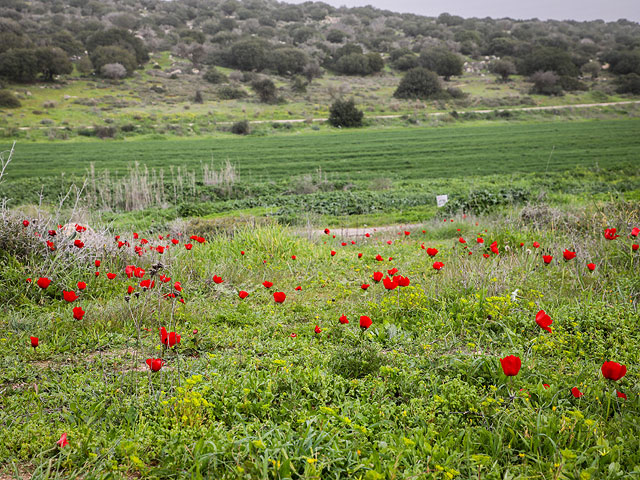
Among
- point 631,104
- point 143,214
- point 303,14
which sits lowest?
point 143,214

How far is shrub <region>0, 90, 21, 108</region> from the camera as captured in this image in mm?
40625

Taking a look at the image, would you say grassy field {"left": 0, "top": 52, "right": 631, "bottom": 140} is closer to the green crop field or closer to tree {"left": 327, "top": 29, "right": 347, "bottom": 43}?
the green crop field

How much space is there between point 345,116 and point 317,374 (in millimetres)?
40276

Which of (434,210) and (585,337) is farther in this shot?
(434,210)

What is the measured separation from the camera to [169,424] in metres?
2.70

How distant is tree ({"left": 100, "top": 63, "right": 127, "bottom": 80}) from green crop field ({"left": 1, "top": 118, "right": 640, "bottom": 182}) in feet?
97.0

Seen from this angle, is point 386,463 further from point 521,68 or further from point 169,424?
point 521,68

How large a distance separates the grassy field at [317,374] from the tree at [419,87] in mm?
56620

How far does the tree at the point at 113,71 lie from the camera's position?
55.8 meters

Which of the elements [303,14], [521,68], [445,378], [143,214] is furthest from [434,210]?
[303,14]

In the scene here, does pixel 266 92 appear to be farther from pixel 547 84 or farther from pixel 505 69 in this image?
pixel 505 69

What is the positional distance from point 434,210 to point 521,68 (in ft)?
236

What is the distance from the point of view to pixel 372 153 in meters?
27.7

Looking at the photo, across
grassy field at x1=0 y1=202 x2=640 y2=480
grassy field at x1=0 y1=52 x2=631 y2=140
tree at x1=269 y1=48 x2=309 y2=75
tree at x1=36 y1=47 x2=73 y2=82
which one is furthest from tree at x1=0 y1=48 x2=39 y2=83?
grassy field at x1=0 y1=202 x2=640 y2=480
